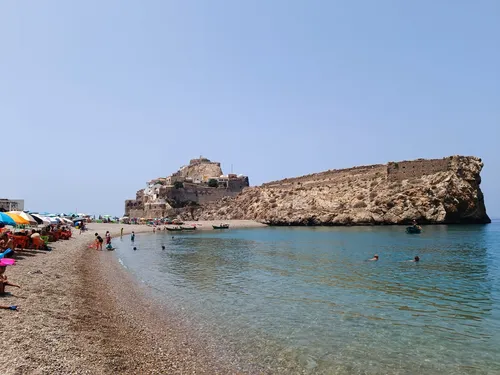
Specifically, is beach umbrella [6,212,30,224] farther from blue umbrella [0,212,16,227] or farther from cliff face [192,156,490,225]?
Result: cliff face [192,156,490,225]

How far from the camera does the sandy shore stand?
6348 millimetres

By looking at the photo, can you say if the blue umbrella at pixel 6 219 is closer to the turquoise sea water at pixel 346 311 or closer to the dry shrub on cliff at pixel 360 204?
the turquoise sea water at pixel 346 311

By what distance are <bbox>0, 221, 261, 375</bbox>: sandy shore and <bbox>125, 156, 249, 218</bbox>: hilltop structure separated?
81273 mm

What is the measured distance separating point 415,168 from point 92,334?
68.0m

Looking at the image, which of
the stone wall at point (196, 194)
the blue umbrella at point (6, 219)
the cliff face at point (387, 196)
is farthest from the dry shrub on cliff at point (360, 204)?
the blue umbrella at point (6, 219)

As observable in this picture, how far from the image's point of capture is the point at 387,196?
67.3 m

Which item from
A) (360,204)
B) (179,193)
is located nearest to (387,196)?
(360,204)

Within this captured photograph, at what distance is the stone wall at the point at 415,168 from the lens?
63734mm

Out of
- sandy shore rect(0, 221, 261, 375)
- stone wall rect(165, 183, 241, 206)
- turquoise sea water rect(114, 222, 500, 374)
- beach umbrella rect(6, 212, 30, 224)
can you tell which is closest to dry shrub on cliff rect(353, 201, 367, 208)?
stone wall rect(165, 183, 241, 206)

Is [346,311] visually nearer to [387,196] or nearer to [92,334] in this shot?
[92,334]

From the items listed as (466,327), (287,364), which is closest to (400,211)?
(466,327)

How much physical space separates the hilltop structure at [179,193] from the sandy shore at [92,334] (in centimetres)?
8127

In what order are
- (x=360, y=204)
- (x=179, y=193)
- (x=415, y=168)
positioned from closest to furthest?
(x=415, y=168) → (x=360, y=204) → (x=179, y=193)

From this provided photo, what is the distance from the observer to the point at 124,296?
44.4 feet
